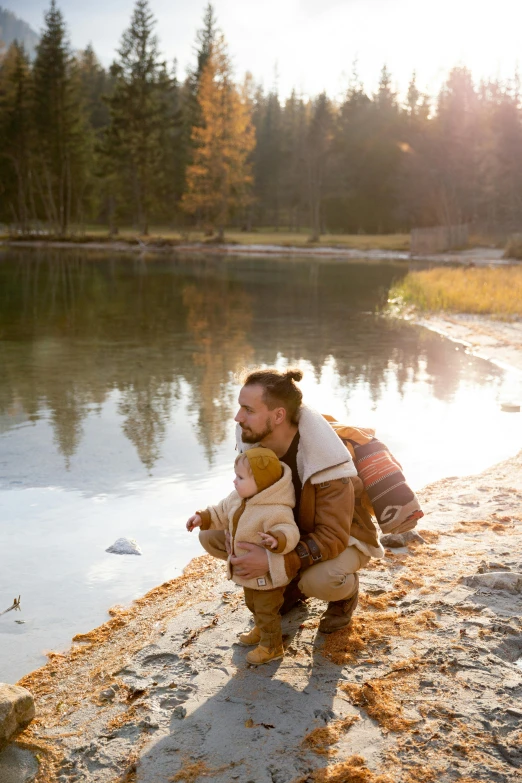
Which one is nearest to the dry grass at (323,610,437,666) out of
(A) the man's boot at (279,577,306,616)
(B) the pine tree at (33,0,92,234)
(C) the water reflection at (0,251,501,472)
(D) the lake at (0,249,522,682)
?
(A) the man's boot at (279,577,306,616)

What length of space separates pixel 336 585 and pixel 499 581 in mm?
1027

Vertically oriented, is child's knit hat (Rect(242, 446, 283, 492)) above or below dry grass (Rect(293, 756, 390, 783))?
above

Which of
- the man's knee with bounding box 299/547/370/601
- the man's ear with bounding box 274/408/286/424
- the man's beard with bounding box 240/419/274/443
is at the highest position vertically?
the man's ear with bounding box 274/408/286/424

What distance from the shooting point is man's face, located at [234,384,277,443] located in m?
3.31

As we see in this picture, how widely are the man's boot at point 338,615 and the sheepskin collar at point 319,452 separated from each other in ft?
Answer: 1.78

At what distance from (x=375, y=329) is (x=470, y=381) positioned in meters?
5.79

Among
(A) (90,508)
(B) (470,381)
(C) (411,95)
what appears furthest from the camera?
(C) (411,95)

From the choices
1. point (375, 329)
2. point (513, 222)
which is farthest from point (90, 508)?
point (513, 222)

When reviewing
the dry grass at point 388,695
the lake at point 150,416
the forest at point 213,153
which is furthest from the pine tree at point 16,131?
the dry grass at point 388,695

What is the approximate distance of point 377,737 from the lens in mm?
2756

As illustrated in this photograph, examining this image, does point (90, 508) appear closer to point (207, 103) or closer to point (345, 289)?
point (345, 289)

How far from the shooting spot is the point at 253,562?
3188 mm

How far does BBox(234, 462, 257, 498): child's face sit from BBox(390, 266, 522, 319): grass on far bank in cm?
1462

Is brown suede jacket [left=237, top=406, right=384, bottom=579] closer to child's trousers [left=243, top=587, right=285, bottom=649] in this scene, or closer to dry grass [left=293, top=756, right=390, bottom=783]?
child's trousers [left=243, top=587, right=285, bottom=649]
